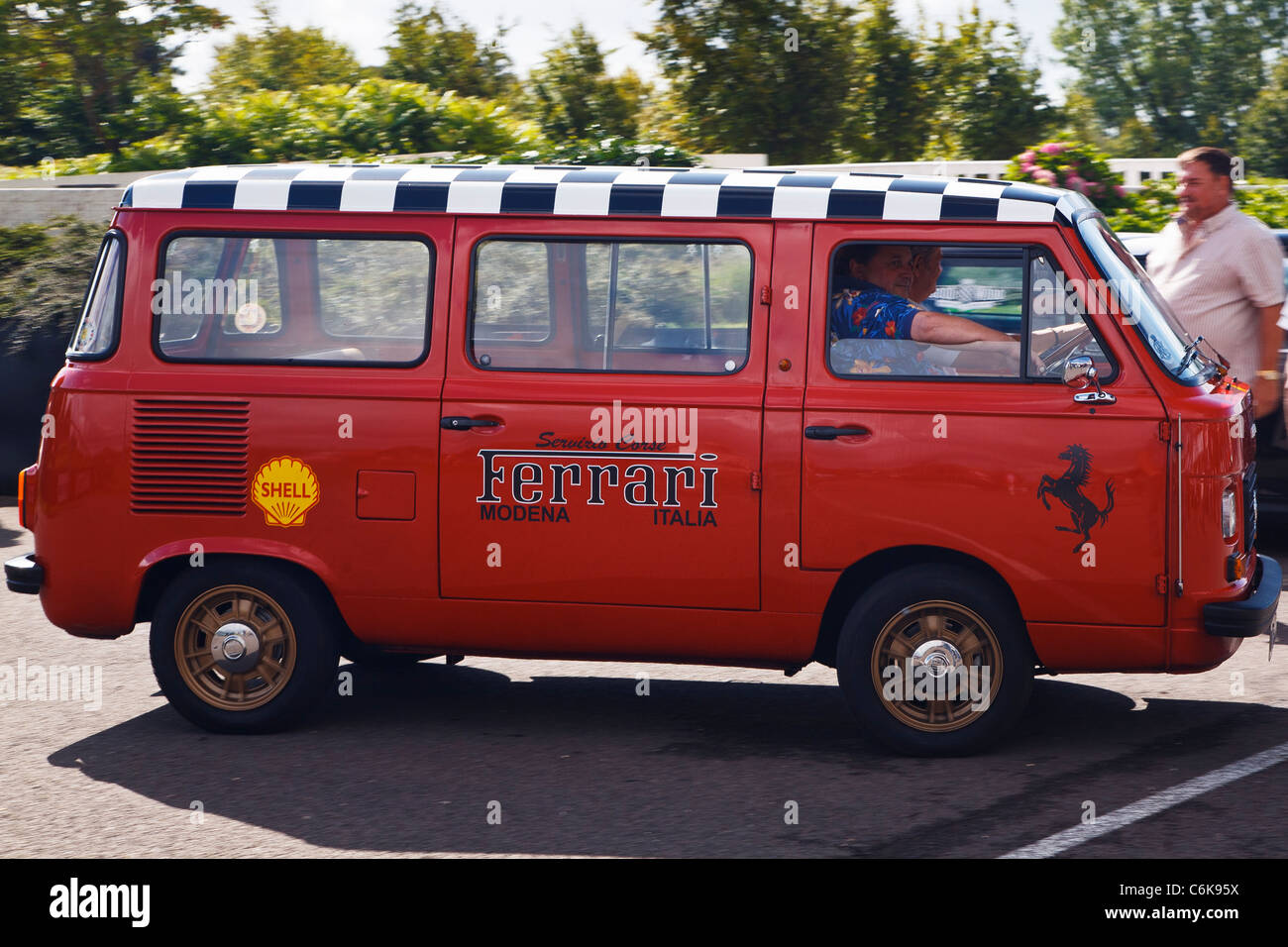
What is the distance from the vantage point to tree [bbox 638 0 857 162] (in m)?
27.9

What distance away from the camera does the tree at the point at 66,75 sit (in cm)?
2578

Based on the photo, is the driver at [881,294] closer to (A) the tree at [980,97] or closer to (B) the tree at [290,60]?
(A) the tree at [980,97]

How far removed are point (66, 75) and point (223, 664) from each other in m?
23.3

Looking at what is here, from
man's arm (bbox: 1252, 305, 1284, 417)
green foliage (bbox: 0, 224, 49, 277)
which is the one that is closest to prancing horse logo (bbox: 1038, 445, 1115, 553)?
man's arm (bbox: 1252, 305, 1284, 417)

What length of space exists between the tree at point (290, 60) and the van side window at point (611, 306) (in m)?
39.2

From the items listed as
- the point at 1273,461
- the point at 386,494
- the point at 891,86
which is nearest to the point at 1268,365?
the point at 1273,461

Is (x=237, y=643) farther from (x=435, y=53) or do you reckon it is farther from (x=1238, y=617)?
(x=435, y=53)

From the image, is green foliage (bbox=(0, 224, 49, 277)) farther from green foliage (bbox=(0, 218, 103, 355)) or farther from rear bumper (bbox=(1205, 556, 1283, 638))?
rear bumper (bbox=(1205, 556, 1283, 638))

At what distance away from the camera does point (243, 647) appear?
6223 mm

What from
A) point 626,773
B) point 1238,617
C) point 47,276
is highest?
point 47,276

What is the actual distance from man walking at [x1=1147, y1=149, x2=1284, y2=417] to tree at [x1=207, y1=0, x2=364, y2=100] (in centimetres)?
3823

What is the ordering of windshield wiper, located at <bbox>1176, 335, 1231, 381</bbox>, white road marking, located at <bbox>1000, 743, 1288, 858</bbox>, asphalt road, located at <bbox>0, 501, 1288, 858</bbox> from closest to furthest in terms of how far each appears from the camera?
1. white road marking, located at <bbox>1000, 743, 1288, 858</bbox>
2. asphalt road, located at <bbox>0, 501, 1288, 858</bbox>
3. windshield wiper, located at <bbox>1176, 335, 1231, 381</bbox>

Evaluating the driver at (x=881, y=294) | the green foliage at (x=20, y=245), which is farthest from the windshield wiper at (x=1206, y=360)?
the green foliage at (x=20, y=245)

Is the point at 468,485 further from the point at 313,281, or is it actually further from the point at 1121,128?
the point at 1121,128
